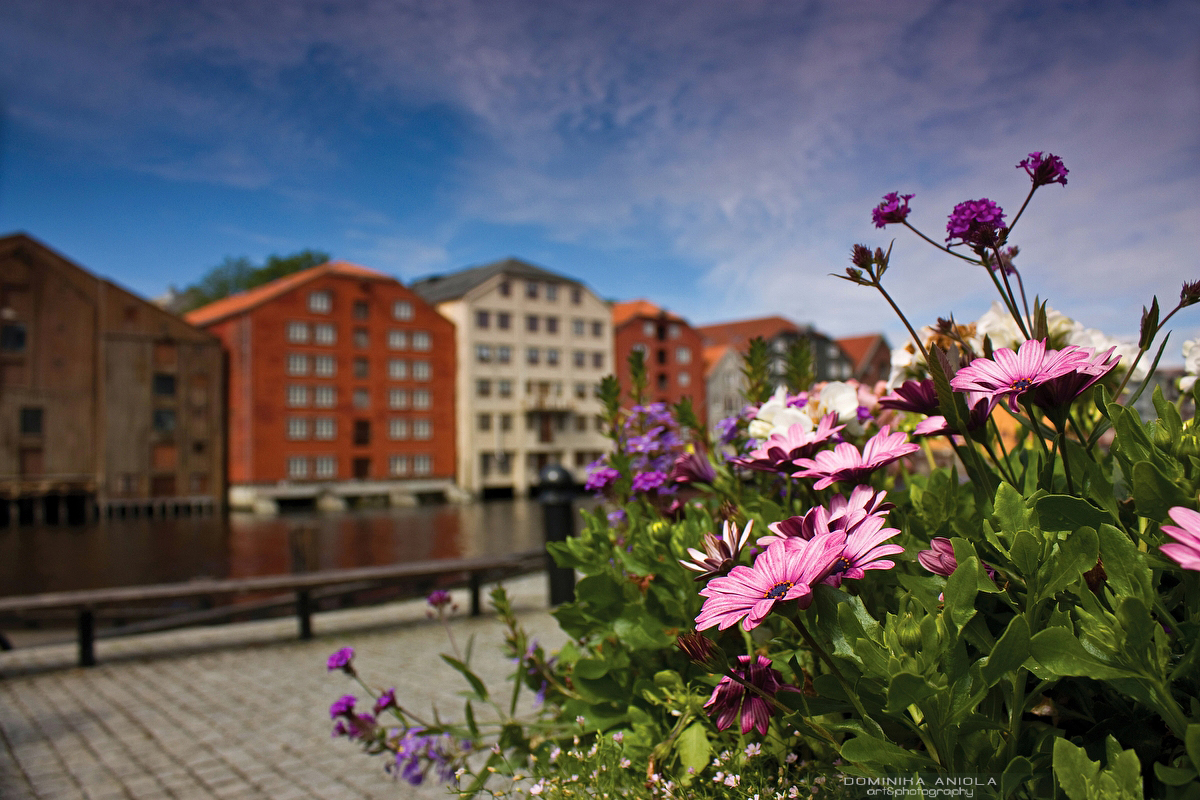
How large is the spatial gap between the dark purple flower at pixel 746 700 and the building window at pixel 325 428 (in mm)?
48614

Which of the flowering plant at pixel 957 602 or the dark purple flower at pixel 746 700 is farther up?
the flowering plant at pixel 957 602

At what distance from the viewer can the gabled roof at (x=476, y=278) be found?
5494cm

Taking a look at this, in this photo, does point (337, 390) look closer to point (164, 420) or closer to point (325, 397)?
point (325, 397)

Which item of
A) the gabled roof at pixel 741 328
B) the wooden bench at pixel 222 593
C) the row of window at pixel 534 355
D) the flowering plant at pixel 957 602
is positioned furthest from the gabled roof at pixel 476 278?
the flowering plant at pixel 957 602

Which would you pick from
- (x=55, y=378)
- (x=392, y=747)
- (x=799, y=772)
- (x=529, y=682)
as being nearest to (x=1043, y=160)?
(x=799, y=772)

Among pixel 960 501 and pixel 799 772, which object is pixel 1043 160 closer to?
pixel 960 501

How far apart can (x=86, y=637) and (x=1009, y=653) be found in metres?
8.40

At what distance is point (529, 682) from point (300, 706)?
393 cm

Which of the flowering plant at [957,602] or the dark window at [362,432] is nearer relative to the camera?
the flowering plant at [957,602]

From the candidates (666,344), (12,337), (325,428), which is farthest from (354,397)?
(666,344)

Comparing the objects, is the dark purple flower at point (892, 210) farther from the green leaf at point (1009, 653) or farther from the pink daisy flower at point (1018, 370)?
the green leaf at point (1009, 653)

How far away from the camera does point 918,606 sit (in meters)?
1.16

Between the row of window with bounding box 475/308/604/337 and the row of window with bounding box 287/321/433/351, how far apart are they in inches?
162

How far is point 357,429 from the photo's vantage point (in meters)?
48.3
